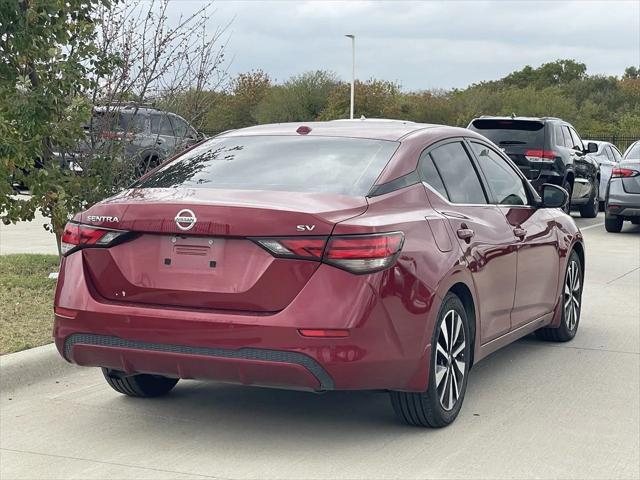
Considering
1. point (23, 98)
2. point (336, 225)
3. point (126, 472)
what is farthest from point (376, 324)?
point (23, 98)

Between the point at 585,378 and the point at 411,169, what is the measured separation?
7.10 ft

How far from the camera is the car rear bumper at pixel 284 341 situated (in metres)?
4.82

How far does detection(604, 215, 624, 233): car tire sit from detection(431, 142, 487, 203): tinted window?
475 inches

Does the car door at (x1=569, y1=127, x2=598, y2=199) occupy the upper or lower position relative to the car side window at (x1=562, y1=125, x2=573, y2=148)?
lower

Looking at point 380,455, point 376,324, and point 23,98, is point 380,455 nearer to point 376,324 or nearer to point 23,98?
point 376,324

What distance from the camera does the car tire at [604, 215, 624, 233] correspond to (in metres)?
18.0

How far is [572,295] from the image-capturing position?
8.09 meters

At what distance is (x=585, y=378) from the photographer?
22.6 feet

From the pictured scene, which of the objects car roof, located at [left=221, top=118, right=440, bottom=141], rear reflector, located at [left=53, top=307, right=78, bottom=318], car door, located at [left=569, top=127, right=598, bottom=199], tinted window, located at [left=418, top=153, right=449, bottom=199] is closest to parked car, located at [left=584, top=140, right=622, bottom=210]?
car door, located at [left=569, top=127, right=598, bottom=199]

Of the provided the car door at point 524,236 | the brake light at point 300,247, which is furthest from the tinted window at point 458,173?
the brake light at point 300,247

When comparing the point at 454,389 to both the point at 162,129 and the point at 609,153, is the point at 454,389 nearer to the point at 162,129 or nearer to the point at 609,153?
the point at 162,129

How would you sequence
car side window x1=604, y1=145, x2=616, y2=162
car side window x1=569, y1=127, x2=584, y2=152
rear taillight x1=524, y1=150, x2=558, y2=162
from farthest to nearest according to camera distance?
car side window x1=604, y1=145, x2=616, y2=162
car side window x1=569, y1=127, x2=584, y2=152
rear taillight x1=524, y1=150, x2=558, y2=162

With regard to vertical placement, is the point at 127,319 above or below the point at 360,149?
below

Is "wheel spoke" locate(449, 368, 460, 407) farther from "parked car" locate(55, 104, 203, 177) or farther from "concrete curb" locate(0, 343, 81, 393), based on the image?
"parked car" locate(55, 104, 203, 177)
